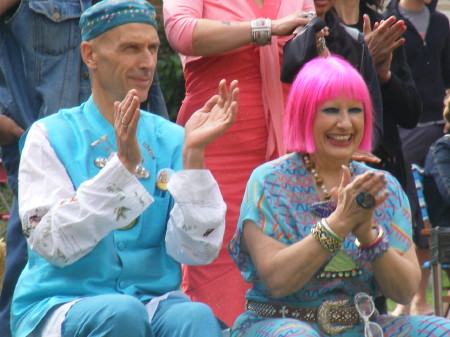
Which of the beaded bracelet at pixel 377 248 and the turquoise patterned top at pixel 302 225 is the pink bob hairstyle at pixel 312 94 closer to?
the turquoise patterned top at pixel 302 225

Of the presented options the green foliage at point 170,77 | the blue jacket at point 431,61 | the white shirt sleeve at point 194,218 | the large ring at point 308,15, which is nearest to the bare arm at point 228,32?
the large ring at point 308,15

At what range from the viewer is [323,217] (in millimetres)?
4258

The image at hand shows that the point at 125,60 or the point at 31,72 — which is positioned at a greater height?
the point at 125,60

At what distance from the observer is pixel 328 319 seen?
4.18 metres

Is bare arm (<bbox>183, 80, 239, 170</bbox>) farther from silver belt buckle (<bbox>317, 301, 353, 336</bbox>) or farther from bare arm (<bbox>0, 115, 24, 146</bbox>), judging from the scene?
bare arm (<bbox>0, 115, 24, 146</bbox>)

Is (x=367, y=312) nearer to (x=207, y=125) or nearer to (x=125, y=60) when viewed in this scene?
(x=207, y=125)

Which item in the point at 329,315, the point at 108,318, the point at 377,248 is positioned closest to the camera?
the point at 108,318

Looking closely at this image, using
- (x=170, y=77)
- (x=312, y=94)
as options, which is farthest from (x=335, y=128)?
(x=170, y=77)

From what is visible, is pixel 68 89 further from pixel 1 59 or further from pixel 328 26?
pixel 328 26

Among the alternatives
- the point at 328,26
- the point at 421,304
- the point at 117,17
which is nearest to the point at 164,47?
the point at 421,304

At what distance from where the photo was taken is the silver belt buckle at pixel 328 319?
4164 millimetres

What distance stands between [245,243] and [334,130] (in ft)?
1.74

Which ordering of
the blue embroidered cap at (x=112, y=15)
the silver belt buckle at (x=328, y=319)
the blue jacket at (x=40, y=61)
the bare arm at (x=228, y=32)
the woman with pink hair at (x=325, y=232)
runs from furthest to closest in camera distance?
the blue jacket at (x=40, y=61)
the bare arm at (x=228, y=32)
the blue embroidered cap at (x=112, y=15)
the silver belt buckle at (x=328, y=319)
the woman with pink hair at (x=325, y=232)

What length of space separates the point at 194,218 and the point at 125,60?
0.71m
